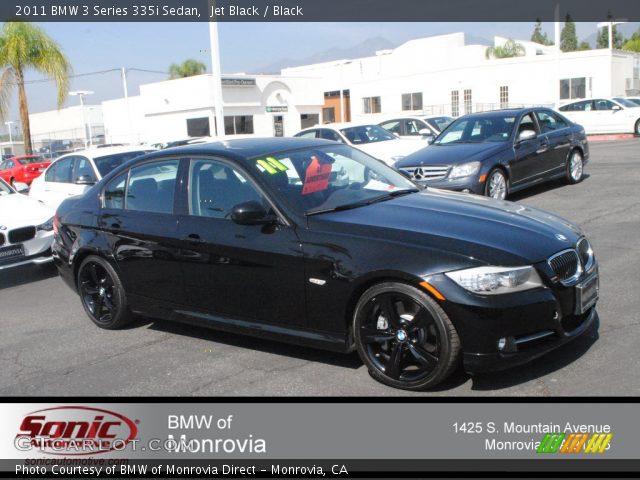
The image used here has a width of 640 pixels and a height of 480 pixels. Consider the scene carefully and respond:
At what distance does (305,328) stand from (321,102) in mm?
47075

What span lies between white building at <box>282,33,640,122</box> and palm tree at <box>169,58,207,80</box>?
14915 mm

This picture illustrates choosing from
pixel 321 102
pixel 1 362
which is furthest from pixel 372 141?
pixel 321 102

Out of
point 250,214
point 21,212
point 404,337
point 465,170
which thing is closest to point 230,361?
point 250,214

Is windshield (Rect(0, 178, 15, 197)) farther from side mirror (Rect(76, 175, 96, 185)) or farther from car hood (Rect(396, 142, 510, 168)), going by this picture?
car hood (Rect(396, 142, 510, 168))

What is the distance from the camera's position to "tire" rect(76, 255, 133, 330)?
20.2 feet

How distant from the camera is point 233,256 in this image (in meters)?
5.10

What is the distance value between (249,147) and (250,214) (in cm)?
94

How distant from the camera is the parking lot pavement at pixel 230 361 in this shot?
4480 millimetres

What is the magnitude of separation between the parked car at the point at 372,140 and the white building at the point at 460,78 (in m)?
20.4

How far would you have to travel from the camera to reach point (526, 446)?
3.60m

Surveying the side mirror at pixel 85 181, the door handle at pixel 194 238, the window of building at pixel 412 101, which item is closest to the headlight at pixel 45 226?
the side mirror at pixel 85 181

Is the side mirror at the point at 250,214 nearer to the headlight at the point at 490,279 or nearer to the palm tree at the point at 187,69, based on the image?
the headlight at the point at 490,279

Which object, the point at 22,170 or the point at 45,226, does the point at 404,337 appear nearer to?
the point at 45,226

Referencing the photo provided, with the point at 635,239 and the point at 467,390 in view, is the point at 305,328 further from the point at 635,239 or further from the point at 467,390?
the point at 635,239
